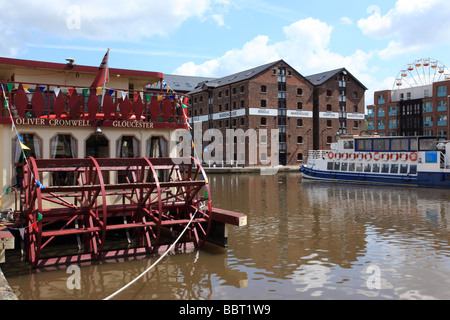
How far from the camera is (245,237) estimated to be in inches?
632

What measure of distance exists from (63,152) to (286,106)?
5446cm

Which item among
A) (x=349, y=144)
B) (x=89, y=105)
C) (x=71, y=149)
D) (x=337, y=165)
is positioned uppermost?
(x=89, y=105)

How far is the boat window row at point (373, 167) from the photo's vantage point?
37706 millimetres

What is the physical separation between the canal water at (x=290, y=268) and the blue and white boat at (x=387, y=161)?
17.8 metres

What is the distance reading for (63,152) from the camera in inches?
587

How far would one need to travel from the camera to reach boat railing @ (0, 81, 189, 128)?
46.0 feet

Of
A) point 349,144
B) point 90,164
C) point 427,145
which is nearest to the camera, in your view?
point 90,164

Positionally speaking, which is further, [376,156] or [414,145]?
[376,156]

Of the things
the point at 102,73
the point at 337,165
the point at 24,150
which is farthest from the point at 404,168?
the point at 24,150

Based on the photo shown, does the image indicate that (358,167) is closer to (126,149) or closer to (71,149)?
(126,149)

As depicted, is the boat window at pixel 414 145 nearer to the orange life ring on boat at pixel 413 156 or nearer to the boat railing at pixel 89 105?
the orange life ring on boat at pixel 413 156

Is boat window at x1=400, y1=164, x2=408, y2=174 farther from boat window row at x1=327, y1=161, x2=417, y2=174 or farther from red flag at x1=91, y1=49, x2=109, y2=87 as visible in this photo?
red flag at x1=91, y1=49, x2=109, y2=87

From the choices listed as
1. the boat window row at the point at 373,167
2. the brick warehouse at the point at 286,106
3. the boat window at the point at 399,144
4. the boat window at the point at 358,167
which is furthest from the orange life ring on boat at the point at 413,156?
the brick warehouse at the point at 286,106

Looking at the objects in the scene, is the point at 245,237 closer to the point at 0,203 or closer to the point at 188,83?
the point at 0,203
